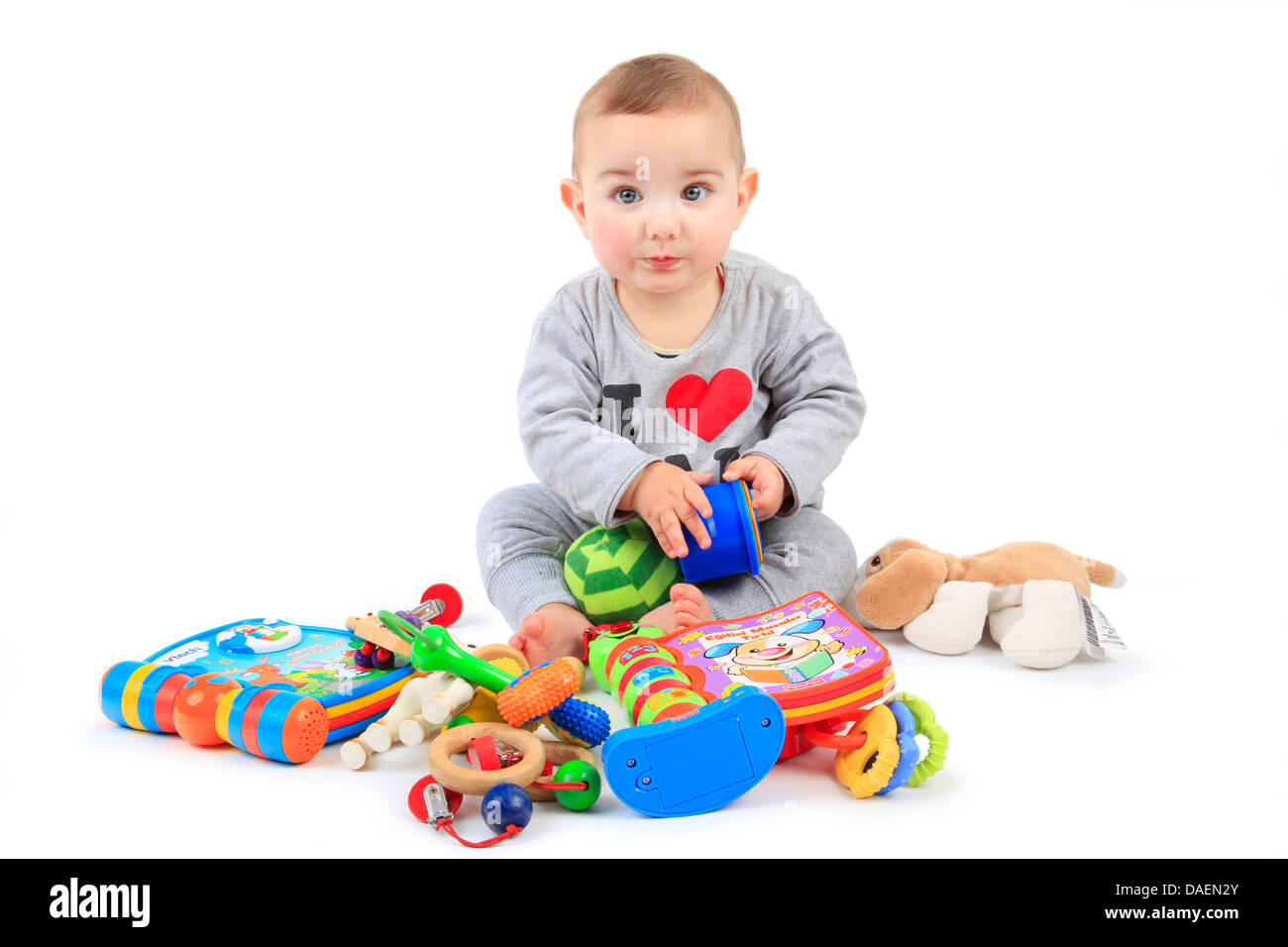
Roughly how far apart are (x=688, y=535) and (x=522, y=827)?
0.79m

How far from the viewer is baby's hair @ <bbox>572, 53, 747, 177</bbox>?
195cm

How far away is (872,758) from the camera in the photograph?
54.6 inches

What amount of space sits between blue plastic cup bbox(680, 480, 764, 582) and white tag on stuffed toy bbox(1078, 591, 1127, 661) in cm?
55

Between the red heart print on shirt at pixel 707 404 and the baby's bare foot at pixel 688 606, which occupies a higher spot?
the red heart print on shirt at pixel 707 404

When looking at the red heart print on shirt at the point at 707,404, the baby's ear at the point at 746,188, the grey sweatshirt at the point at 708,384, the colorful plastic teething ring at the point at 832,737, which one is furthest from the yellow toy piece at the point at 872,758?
the baby's ear at the point at 746,188

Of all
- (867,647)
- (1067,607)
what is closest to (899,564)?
(1067,607)

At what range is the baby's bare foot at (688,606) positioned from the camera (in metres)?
1.89

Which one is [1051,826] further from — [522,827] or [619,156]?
[619,156]

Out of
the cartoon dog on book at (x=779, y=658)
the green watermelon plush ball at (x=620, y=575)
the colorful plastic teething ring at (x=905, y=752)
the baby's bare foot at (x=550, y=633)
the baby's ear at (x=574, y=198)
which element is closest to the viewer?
the colorful plastic teething ring at (x=905, y=752)

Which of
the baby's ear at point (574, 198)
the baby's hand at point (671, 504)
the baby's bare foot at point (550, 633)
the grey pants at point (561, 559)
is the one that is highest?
the baby's ear at point (574, 198)

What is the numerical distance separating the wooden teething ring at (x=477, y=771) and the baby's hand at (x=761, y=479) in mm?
729

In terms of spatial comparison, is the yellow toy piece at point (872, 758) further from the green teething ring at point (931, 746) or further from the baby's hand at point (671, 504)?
the baby's hand at point (671, 504)

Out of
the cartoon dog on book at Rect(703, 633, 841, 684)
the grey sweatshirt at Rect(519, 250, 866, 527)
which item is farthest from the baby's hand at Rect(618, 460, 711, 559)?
the cartoon dog on book at Rect(703, 633, 841, 684)

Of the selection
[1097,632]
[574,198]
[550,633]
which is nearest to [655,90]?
[574,198]
